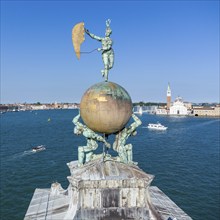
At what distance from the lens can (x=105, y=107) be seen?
30.6ft

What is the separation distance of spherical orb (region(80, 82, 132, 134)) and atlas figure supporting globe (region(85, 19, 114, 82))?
757mm

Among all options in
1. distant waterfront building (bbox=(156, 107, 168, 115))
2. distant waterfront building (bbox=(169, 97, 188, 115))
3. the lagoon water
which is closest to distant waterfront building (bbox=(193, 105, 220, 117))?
distant waterfront building (bbox=(169, 97, 188, 115))

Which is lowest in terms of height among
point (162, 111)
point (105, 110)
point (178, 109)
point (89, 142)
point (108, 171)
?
point (108, 171)

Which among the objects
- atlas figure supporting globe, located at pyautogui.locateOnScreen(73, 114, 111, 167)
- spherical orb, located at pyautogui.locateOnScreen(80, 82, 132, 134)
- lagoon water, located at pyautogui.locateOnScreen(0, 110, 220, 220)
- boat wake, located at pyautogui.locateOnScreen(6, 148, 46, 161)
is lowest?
lagoon water, located at pyautogui.locateOnScreen(0, 110, 220, 220)

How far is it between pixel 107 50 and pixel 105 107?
2.14 meters

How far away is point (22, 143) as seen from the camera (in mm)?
53594

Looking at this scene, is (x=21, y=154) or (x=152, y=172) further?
(x=21, y=154)

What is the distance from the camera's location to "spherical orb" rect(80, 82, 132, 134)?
9.35 meters

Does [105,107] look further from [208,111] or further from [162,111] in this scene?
[162,111]

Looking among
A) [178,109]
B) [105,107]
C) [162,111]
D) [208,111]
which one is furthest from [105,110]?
[162,111]

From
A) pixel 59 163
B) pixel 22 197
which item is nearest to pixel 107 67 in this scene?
pixel 22 197

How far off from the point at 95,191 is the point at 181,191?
1945 centimetres

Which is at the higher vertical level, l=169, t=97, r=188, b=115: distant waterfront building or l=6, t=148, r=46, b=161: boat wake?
l=169, t=97, r=188, b=115: distant waterfront building

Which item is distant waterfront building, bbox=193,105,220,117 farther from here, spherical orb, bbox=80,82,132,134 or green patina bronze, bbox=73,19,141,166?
spherical orb, bbox=80,82,132,134
